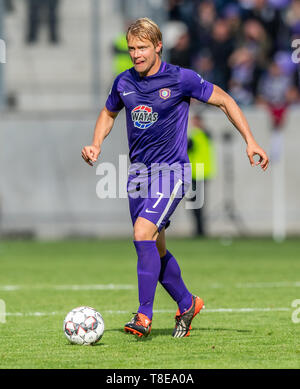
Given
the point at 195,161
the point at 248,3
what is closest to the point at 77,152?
the point at 195,161

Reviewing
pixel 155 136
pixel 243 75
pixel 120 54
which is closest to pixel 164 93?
pixel 155 136

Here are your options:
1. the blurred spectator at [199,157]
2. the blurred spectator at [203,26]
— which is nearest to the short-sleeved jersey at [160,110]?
→ the blurred spectator at [199,157]

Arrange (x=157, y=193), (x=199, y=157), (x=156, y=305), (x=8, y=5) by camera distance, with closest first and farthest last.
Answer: (x=157, y=193), (x=156, y=305), (x=199, y=157), (x=8, y=5)

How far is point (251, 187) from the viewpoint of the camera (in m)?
18.2

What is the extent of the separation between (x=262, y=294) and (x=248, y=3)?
1093cm

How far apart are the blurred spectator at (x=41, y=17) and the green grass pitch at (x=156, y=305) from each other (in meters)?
4.42

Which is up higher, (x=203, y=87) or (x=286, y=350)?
(x=203, y=87)

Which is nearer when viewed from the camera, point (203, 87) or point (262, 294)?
point (203, 87)

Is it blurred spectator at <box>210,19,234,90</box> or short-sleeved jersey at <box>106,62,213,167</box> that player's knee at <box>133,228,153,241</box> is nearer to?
short-sleeved jersey at <box>106,62,213,167</box>

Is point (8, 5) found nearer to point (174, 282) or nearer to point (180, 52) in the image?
point (180, 52)

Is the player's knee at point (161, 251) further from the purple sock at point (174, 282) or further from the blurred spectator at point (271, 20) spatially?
the blurred spectator at point (271, 20)

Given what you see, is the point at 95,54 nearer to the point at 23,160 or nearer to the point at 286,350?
the point at 23,160

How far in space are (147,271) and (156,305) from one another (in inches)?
97.6

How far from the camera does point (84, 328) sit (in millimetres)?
6293
